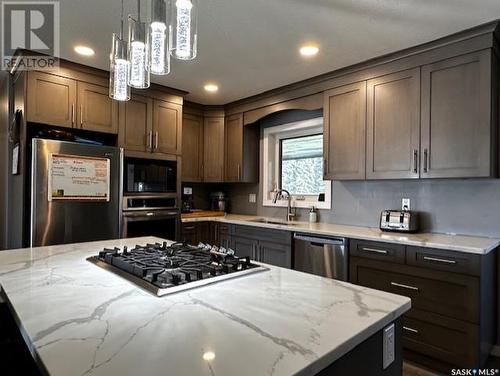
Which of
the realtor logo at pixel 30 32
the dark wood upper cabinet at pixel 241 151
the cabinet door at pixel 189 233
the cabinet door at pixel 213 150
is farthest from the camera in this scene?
the cabinet door at pixel 213 150

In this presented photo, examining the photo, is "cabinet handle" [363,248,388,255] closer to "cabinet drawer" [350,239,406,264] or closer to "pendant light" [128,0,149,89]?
"cabinet drawer" [350,239,406,264]

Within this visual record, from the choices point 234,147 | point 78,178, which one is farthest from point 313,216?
point 78,178

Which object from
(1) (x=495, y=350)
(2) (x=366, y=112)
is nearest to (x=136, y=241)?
(2) (x=366, y=112)

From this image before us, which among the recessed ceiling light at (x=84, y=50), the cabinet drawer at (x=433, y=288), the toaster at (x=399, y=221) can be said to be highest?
the recessed ceiling light at (x=84, y=50)

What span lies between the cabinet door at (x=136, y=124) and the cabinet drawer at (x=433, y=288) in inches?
99.2

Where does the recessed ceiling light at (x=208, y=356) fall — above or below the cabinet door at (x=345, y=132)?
below

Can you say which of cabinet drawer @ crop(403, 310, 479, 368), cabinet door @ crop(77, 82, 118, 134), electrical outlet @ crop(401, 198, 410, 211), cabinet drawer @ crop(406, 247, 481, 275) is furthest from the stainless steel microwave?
cabinet drawer @ crop(403, 310, 479, 368)

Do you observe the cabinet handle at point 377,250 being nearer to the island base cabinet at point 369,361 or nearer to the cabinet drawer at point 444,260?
the cabinet drawer at point 444,260

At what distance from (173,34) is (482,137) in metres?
2.14

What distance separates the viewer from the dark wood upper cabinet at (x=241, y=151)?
407 centimetres

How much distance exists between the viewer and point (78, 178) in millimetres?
2793

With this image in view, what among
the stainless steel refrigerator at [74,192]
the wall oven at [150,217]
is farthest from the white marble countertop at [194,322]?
the wall oven at [150,217]

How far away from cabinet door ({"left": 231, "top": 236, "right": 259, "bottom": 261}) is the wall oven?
659mm

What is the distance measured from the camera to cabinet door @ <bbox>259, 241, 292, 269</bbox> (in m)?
3.02
